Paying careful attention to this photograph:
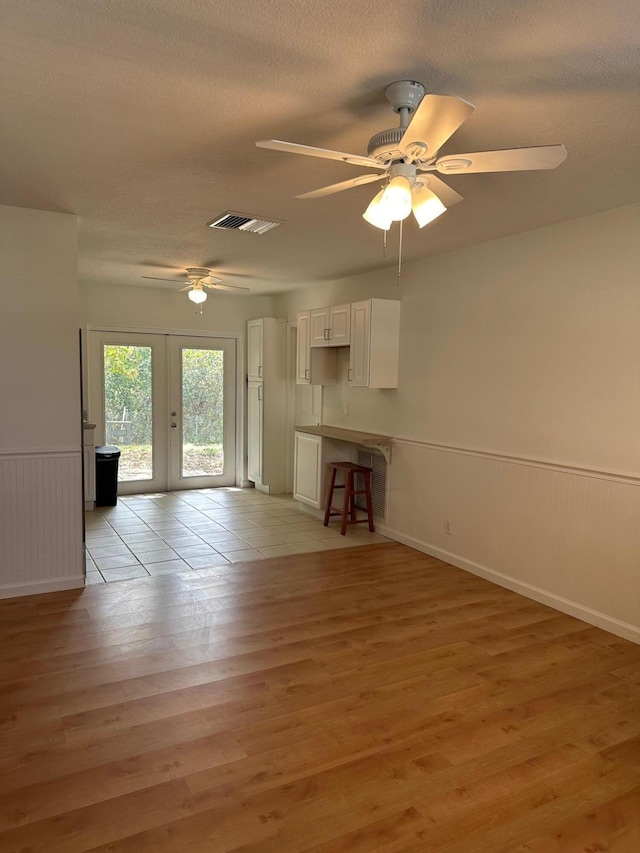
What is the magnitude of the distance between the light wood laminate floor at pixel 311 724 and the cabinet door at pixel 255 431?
3.49 meters

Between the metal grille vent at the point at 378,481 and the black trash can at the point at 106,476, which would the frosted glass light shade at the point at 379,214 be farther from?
the black trash can at the point at 106,476

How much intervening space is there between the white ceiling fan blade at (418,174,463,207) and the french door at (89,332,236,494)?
17.6ft

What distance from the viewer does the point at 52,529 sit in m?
3.94

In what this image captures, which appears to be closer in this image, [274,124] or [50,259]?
[274,124]

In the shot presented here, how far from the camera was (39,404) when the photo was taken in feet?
12.6

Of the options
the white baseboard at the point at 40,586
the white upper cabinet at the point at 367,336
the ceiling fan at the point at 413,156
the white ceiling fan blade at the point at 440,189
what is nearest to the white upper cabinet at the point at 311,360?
the white upper cabinet at the point at 367,336

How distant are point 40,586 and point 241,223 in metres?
2.80

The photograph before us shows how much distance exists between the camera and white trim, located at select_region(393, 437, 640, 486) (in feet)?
11.2

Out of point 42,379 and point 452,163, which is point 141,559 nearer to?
point 42,379

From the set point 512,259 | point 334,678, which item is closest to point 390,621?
point 334,678

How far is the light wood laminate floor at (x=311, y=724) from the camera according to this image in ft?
6.37

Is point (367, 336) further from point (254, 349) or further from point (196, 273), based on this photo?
point (254, 349)

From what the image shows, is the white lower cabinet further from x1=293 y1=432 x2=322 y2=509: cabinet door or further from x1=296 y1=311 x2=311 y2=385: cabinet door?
x1=296 y1=311 x2=311 y2=385: cabinet door

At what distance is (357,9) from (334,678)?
2.73m
